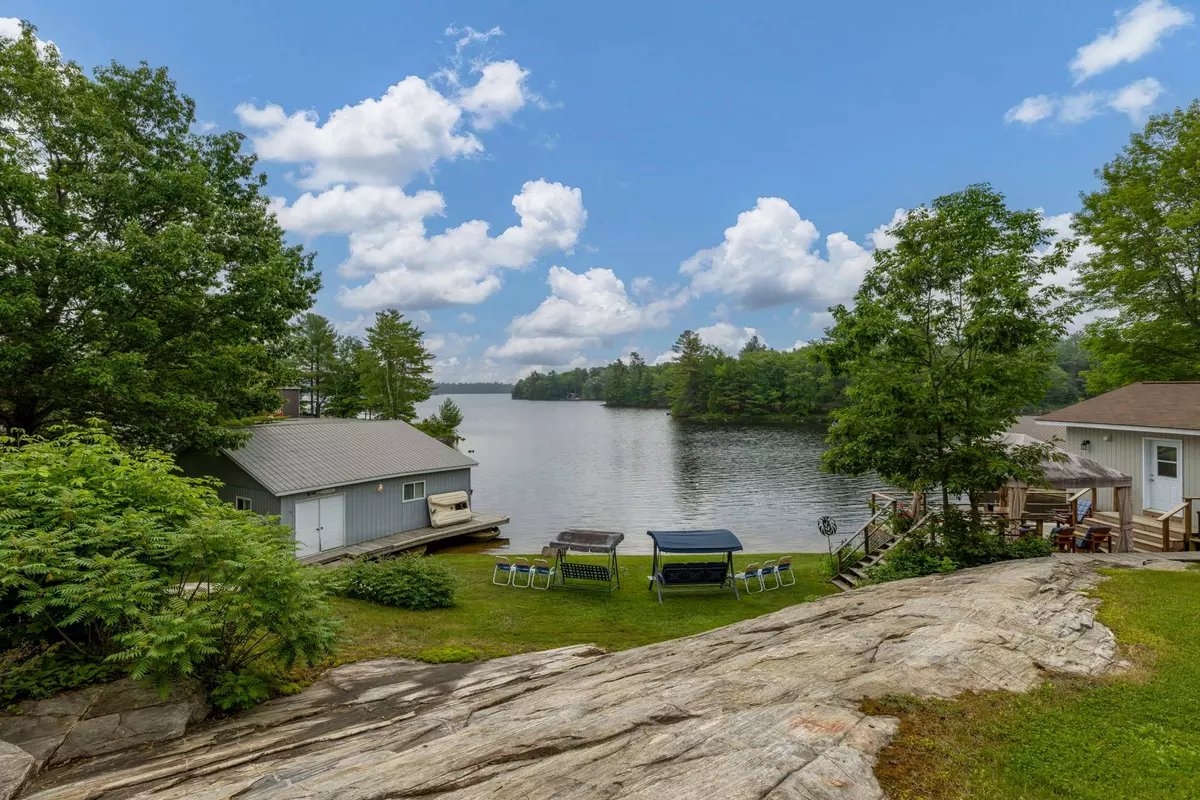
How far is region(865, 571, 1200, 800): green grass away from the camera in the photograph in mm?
3615

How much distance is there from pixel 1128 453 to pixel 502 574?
1774 cm

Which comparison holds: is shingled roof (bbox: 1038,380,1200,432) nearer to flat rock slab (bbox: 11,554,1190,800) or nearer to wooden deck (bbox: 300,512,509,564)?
flat rock slab (bbox: 11,554,1190,800)

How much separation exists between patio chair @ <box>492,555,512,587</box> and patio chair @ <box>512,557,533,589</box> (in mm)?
175

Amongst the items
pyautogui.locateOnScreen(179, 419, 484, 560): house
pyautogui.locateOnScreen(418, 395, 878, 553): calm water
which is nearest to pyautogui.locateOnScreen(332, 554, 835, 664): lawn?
pyautogui.locateOnScreen(179, 419, 484, 560): house

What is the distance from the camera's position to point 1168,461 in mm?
15430

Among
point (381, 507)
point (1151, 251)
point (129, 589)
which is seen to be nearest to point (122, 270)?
point (381, 507)

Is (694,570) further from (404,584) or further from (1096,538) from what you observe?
(1096,538)

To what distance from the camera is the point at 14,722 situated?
478 centimetres

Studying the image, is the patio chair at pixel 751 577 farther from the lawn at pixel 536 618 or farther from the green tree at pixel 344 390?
the green tree at pixel 344 390

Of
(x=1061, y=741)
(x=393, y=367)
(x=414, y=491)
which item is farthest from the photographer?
(x=393, y=367)

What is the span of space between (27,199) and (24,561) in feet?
49.8

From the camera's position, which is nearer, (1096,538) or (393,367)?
(1096,538)

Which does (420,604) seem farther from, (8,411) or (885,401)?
(8,411)

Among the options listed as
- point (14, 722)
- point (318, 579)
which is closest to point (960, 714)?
point (318, 579)
